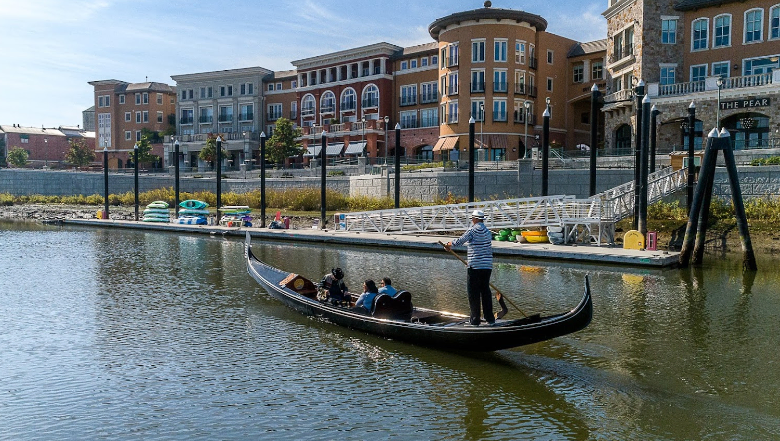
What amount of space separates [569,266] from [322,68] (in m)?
53.7

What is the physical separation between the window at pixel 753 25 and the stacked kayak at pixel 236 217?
3498 centimetres

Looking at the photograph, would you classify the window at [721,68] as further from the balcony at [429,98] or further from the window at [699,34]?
the balcony at [429,98]

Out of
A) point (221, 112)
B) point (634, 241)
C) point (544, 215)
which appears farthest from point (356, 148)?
point (634, 241)

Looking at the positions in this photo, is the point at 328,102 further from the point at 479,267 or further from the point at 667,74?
the point at 479,267

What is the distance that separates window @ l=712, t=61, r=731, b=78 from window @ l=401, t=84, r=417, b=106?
28.8 m

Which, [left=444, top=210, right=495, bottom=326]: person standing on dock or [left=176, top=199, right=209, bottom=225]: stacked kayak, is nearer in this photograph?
[left=444, top=210, right=495, bottom=326]: person standing on dock

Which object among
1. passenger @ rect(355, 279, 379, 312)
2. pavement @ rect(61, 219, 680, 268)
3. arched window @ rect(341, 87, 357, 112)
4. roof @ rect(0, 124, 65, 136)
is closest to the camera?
passenger @ rect(355, 279, 379, 312)

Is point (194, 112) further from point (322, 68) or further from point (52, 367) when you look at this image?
point (52, 367)

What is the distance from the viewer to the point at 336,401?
9.68m

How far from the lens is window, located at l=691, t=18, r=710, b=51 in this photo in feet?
146

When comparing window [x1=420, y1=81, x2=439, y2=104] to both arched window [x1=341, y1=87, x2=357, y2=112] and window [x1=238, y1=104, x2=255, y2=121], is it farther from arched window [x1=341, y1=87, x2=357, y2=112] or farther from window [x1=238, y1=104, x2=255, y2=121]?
window [x1=238, y1=104, x2=255, y2=121]

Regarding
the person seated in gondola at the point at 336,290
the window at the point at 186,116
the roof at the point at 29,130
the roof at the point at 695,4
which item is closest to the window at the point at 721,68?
the roof at the point at 695,4

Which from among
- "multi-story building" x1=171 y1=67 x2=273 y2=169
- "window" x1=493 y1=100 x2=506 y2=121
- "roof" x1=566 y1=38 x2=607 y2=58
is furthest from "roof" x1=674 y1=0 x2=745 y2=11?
"multi-story building" x1=171 y1=67 x2=273 y2=169

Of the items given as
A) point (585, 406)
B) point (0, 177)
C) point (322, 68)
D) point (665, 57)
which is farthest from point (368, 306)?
point (0, 177)
